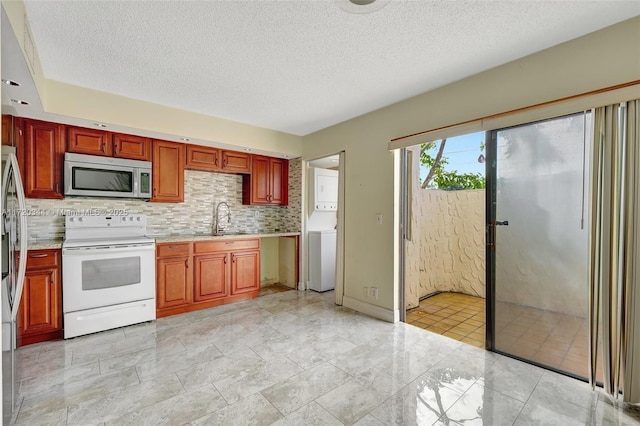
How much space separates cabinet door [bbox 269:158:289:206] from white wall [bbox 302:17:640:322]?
0.47m

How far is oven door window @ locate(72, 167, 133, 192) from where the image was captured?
3.14m

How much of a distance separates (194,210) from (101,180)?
1.20 metres

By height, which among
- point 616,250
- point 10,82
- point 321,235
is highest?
point 10,82

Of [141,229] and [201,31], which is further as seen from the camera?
[141,229]

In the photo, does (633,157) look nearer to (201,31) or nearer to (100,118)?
(201,31)

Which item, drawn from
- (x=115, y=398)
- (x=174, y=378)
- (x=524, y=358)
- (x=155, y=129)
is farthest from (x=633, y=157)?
(x=155, y=129)

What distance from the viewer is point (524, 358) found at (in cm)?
243

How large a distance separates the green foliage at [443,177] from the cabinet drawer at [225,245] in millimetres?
2820

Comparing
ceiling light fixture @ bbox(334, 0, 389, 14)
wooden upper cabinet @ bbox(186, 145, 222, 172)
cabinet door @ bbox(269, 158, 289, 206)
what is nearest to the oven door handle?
wooden upper cabinet @ bbox(186, 145, 222, 172)

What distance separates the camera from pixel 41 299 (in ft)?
9.11

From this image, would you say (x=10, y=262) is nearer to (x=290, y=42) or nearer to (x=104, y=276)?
(x=104, y=276)

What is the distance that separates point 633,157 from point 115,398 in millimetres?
3716

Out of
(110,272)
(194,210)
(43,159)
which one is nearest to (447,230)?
(194,210)

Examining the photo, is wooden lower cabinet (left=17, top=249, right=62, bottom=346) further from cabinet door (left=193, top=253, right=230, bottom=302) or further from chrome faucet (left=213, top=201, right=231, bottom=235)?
chrome faucet (left=213, top=201, right=231, bottom=235)
